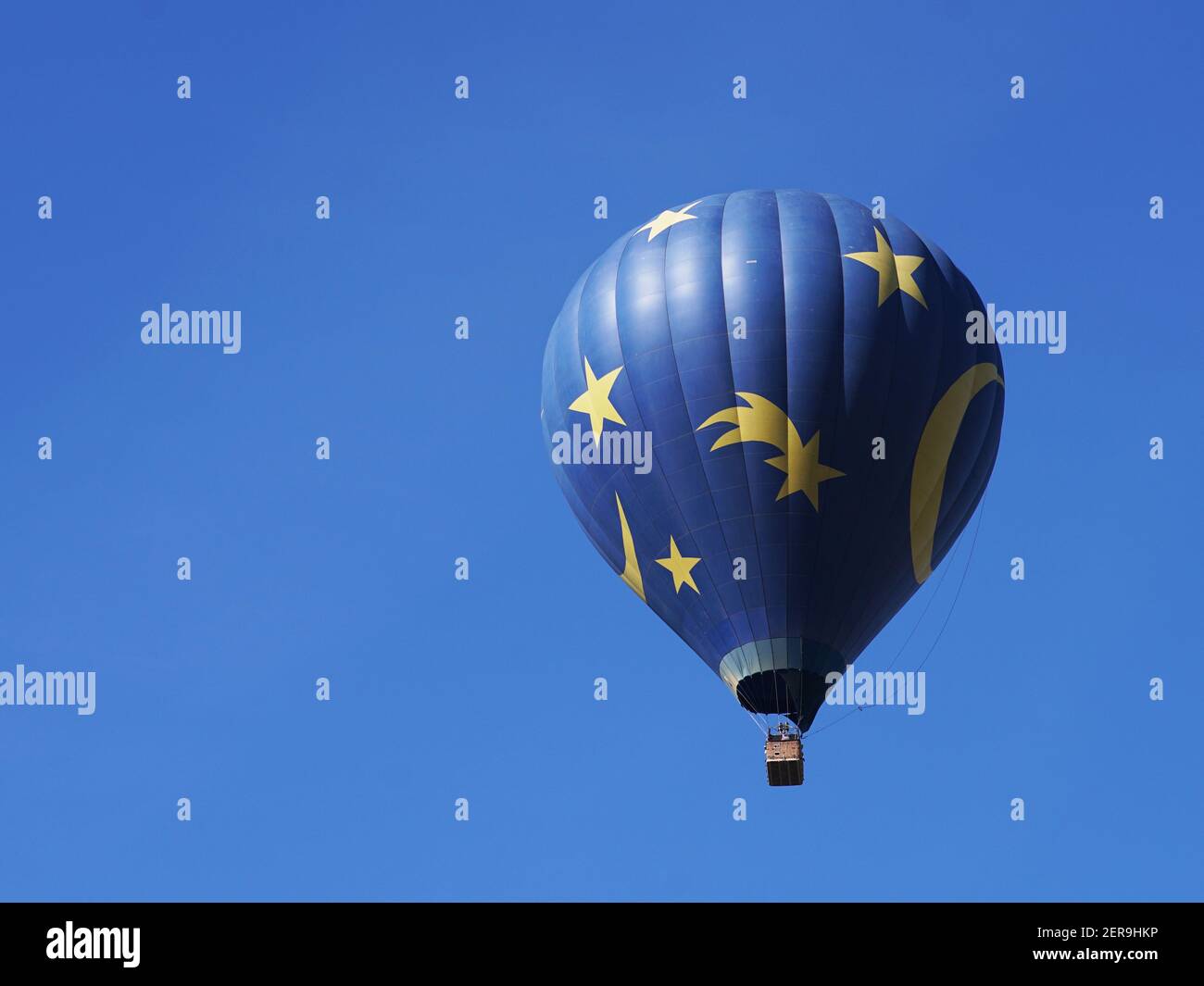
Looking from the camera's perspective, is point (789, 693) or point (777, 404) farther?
point (777, 404)

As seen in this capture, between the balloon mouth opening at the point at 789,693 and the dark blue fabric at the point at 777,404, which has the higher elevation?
the dark blue fabric at the point at 777,404

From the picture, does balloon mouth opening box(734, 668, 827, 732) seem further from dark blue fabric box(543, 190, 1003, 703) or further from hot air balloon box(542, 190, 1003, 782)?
dark blue fabric box(543, 190, 1003, 703)

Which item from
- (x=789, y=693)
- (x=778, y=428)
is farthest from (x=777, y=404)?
(x=789, y=693)

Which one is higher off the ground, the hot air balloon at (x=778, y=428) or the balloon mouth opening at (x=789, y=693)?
the hot air balloon at (x=778, y=428)

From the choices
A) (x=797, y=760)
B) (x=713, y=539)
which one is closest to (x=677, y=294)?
(x=713, y=539)

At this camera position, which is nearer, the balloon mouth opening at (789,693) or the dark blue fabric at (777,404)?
the balloon mouth opening at (789,693)

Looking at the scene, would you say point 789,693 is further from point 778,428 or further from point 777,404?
point 777,404

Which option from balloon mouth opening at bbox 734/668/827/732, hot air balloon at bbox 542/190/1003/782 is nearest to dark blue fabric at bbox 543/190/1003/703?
hot air balloon at bbox 542/190/1003/782

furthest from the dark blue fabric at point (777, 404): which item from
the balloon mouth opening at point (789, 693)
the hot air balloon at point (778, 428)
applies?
the balloon mouth opening at point (789, 693)

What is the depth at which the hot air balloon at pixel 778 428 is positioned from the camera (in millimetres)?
47000

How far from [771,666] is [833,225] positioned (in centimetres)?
872

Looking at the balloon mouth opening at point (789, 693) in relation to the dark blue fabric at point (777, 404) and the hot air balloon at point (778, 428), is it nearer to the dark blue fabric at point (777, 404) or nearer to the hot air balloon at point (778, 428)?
the hot air balloon at point (778, 428)

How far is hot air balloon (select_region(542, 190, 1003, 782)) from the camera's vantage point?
4700 centimetres

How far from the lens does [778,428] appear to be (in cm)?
4700
